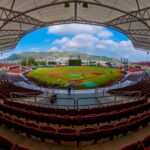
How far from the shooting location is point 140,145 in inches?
227

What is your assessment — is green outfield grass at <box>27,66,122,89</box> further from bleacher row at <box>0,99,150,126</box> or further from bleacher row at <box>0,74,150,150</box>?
bleacher row at <box>0,74,150,150</box>

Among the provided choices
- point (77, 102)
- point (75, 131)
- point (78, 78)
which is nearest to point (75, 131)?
point (75, 131)

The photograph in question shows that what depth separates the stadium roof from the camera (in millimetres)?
21750

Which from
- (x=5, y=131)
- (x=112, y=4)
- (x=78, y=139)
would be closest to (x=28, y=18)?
(x=112, y=4)

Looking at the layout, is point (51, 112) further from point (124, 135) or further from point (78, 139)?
point (124, 135)

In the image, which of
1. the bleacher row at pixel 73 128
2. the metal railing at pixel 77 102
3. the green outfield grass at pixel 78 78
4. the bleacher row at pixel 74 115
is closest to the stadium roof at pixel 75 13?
the metal railing at pixel 77 102

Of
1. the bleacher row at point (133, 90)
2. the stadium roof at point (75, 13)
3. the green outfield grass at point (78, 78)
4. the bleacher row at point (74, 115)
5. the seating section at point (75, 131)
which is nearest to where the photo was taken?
the seating section at point (75, 131)

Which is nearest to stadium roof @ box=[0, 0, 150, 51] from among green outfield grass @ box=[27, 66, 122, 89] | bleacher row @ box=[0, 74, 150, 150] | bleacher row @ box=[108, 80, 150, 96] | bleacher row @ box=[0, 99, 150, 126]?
bleacher row @ box=[108, 80, 150, 96]

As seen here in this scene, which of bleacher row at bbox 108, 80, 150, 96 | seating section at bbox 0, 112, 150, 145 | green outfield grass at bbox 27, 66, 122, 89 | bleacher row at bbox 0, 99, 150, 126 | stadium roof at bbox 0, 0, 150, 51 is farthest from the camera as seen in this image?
green outfield grass at bbox 27, 66, 122, 89

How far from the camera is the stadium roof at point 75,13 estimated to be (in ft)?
71.4

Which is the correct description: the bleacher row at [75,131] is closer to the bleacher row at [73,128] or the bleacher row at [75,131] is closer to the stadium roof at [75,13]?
the bleacher row at [73,128]

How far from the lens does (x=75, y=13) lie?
3231 centimetres

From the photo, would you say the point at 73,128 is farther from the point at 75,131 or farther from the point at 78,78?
the point at 78,78

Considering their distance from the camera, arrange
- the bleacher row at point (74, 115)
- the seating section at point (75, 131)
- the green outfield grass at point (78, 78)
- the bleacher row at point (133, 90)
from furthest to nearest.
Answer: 1. the green outfield grass at point (78, 78)
2. the bleacher row at point (133, 90)
3. the bleacher row at point (74, 115)
4. the seating section at point (75, 131)
